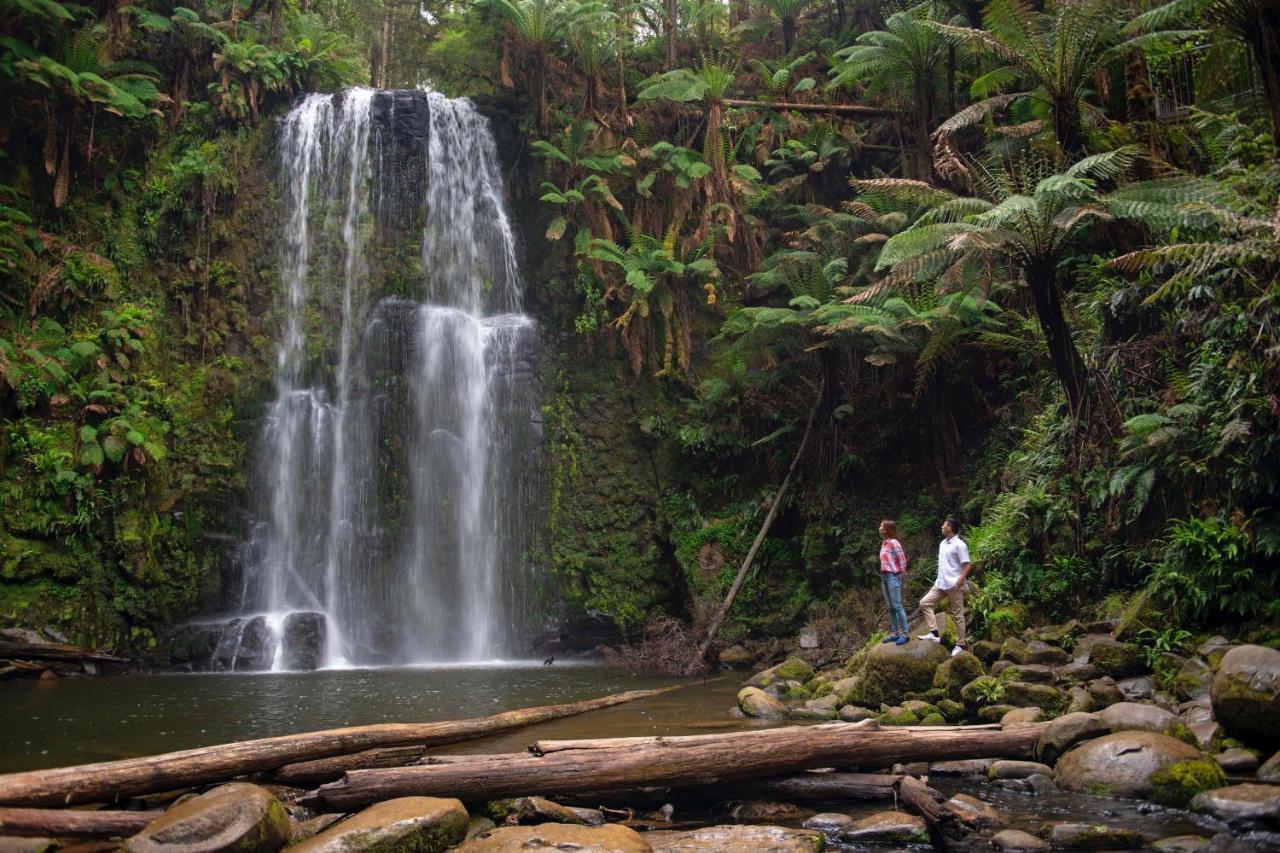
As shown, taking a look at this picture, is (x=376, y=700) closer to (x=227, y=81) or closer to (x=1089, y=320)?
(x=1089, y=320)

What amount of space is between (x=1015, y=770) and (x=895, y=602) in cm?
334

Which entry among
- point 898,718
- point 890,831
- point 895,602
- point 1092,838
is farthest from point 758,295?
point 1092,838

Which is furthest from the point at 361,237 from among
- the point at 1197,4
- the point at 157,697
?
the point at 1197,4

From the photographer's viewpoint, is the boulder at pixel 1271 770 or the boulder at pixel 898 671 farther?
the boulder at pixel 898 671

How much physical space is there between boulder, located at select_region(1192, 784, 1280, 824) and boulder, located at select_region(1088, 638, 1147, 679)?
8.33 ft

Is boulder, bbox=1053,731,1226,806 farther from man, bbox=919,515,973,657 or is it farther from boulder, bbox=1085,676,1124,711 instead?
man, bbox=919,515,973,657

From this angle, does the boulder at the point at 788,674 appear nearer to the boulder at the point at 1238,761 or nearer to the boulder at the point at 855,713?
the boulder at the point at 855,713

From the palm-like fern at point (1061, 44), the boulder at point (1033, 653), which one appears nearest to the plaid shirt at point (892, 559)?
the boulder at point (1033, 653)

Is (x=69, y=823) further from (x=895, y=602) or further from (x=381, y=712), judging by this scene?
(x=895, y=602)

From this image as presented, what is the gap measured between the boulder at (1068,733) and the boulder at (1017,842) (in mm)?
1442

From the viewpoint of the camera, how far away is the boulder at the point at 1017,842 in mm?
4969

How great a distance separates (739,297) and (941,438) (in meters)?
5.19

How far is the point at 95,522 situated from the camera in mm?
14211

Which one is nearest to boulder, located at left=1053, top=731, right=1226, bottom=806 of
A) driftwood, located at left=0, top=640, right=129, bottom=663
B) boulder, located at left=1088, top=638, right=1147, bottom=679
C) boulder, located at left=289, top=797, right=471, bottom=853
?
boulder, located at left=1088, top=638, right=1147, bottom=679
